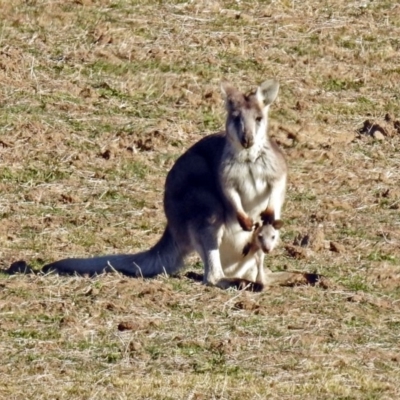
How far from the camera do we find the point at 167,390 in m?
6.64

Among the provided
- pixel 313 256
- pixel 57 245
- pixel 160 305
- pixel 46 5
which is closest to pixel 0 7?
pixel 46 5

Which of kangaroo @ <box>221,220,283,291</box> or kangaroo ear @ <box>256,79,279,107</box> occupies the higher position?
kangaroo ear @ <box>256,79,279,107</box>

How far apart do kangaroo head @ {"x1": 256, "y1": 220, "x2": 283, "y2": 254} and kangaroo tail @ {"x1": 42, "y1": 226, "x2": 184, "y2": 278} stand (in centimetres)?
69

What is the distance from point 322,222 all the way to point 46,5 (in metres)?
4.87

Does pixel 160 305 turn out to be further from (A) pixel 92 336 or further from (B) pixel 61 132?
(B) pixel 61 132

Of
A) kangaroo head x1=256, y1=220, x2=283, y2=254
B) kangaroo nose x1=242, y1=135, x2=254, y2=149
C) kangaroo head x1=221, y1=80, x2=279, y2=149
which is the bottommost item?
kangaroo head x1=256, y1=220, x2=283, y2=254

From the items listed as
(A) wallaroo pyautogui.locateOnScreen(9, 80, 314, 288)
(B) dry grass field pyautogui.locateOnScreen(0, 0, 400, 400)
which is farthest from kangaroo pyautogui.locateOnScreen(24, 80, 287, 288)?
(B) dry grass field pyautogui.locateOnScreen(0, 0, 400, 400)

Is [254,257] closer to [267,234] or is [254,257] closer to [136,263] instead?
[267,234]

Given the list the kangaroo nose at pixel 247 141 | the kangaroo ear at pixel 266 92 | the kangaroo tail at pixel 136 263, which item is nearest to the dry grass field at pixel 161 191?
the kangaroo tail at pixel 136 263

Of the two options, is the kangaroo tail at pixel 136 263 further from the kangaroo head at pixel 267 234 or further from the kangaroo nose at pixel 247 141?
the kangaroo nose at pixel 247 141

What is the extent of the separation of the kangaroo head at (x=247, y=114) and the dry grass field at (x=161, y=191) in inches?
38.6

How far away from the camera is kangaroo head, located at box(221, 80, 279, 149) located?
860 cm

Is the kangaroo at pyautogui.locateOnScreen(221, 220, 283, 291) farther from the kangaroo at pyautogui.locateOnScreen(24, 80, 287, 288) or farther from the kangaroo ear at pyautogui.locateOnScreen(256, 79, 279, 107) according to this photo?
the kangaroo ear at pyautogui.locateOnScreen(256, 79, 279, 107)

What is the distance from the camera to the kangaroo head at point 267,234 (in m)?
8.64
